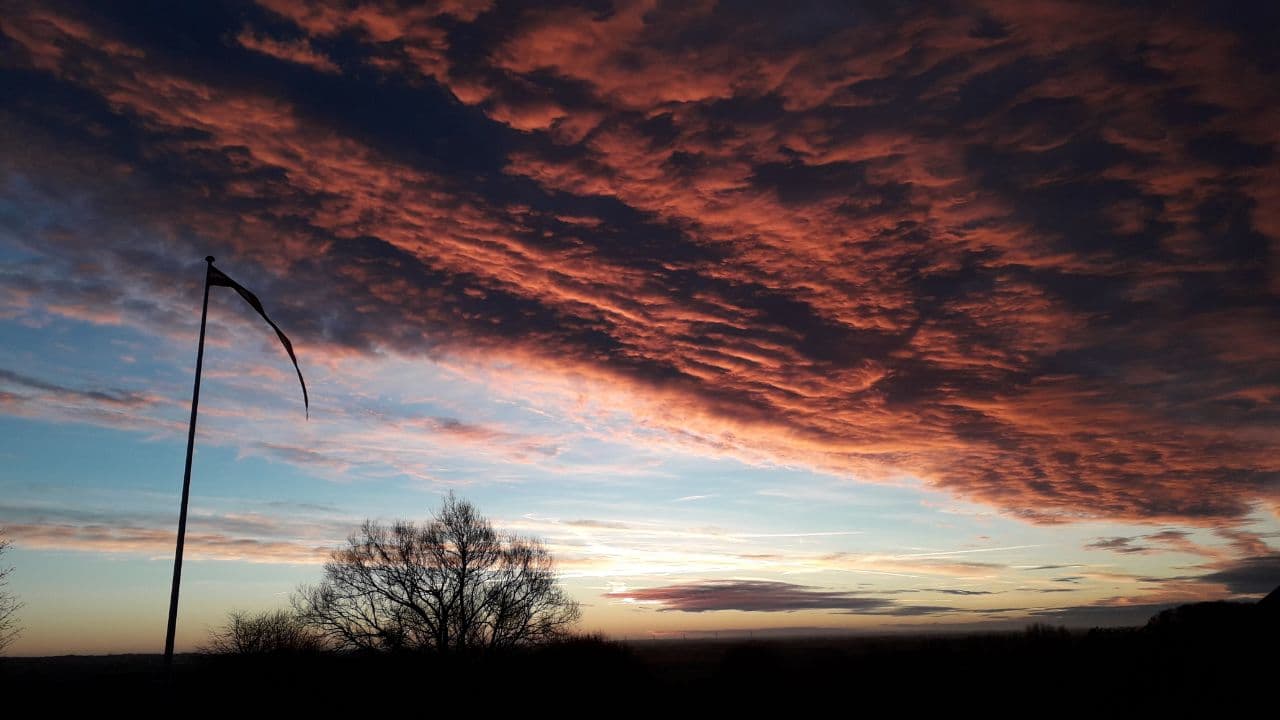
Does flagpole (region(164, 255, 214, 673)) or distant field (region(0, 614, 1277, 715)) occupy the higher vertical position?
flagpole (region(164, 255, 214, 673))

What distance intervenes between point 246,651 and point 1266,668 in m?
79.0

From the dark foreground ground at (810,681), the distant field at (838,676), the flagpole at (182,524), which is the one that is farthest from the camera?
the distant field at (838,676)

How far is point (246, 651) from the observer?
77125 mm

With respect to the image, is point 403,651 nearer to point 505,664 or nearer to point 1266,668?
point 505,664

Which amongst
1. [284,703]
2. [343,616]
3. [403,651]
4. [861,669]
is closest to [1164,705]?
[861,669]

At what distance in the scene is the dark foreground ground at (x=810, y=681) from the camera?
110 feet

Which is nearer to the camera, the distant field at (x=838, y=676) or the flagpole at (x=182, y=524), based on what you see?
the flagpole at (x=182, y=524)

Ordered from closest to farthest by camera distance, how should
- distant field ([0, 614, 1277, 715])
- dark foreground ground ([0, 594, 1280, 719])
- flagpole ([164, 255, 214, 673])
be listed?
1. flagpole ([164, 255, 214, 673])
2. dark foreground ground ([0, 594, 1280, 719])
3. distant field ([0, 614, 1277, 715])

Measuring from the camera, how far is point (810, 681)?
5625cm

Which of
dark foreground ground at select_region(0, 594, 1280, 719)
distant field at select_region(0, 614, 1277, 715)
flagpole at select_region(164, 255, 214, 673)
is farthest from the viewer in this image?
distant field at select_region(0, 614, 1277, 715)

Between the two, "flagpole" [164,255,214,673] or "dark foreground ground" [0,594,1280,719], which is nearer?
"flagpole" [164,255,214,673]

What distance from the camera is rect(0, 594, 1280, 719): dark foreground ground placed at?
33469mm

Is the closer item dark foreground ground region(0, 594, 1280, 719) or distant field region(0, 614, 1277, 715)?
dark foreground ground region(0, 594, 1280, 719)

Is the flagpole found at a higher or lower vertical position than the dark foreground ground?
higher
